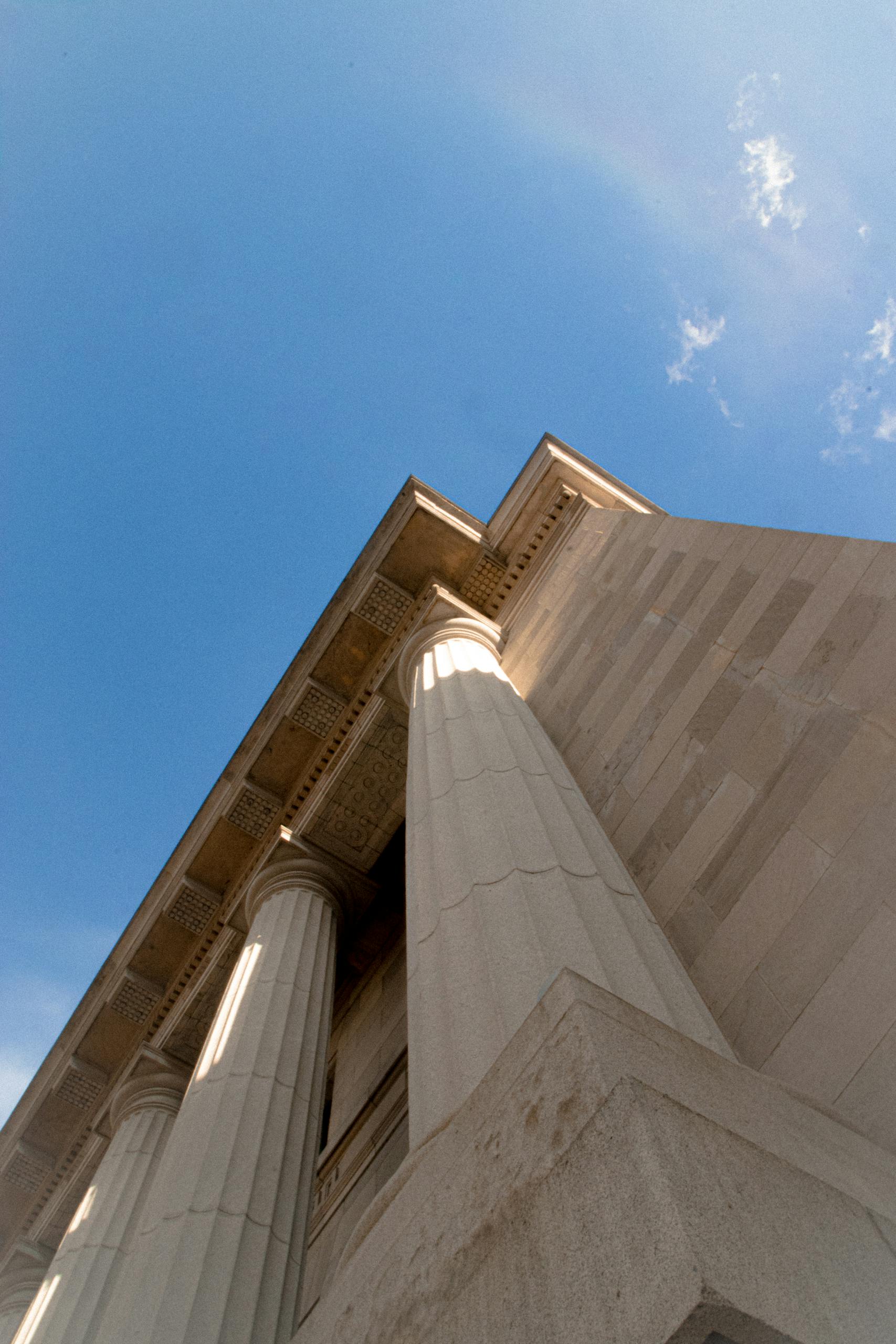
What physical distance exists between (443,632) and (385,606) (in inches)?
127

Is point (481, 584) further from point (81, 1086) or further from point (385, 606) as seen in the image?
point (81, 1086)


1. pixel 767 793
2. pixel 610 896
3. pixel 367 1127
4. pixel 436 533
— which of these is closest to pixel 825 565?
pixel 767 793

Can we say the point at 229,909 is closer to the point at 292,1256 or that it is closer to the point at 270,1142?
the point at 270,1142

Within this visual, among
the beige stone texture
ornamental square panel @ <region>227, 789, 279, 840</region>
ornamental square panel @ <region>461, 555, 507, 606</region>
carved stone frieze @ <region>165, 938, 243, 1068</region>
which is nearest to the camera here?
the beige stone texture

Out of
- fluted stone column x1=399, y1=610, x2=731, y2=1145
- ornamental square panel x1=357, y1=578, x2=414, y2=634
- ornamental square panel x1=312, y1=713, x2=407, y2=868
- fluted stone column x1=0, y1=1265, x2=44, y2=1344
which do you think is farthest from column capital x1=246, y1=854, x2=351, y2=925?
fluted stone column x1=0, y1=1265, x2=44, y2=1344

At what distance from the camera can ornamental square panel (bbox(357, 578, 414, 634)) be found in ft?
62.8

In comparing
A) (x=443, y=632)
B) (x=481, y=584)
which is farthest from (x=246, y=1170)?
(x=481, y=584)

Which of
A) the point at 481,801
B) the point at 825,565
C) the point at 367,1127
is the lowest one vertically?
the point at 367,1127

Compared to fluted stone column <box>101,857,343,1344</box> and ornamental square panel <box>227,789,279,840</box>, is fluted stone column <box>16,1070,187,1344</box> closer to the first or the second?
fluted stone column <box>101,857,343,1344</box>

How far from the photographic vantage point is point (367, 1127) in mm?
13328

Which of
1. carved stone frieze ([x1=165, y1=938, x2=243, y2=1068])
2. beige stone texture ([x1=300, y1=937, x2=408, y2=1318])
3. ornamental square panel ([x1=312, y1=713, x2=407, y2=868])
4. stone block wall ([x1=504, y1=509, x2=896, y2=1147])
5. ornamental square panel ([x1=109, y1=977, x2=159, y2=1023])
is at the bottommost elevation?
ornamental square panel ([x1=109, y1=977, x2=159, y2=1023])

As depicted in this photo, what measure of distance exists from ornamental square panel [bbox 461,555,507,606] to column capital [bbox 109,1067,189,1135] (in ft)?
37.5

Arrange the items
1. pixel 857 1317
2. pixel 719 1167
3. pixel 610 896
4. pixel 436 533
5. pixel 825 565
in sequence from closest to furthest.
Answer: pixel 857 1317, pixel 719 1167, pixel 610 896, pixel 825 565, pixel 436 533

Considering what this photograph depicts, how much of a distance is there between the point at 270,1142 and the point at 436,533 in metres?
11.8
